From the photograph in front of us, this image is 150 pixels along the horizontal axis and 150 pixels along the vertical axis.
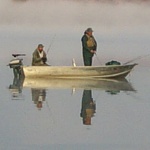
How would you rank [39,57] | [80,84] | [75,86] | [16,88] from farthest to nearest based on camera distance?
[39,57]
[80,84]
[75,86]
[16,88]

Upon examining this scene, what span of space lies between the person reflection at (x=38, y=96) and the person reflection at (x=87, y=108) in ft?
2.36

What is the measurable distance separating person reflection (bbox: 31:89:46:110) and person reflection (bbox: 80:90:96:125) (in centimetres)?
72

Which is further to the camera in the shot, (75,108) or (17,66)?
(17,66)

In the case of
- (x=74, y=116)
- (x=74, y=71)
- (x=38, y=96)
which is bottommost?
(x=74, y=116)

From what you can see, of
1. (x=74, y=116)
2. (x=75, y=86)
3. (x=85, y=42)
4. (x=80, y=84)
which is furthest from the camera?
(x=85, y=42)

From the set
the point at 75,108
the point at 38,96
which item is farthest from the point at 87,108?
the point at 38,96

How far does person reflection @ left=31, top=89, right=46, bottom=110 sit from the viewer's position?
546 inches

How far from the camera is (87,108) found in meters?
13.4

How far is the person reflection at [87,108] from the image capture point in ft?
40.3

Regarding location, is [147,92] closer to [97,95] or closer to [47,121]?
[97,95]

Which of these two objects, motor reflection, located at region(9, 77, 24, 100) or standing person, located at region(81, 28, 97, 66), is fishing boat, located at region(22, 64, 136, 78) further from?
standing person, located at region(81, 28, 97, 66)

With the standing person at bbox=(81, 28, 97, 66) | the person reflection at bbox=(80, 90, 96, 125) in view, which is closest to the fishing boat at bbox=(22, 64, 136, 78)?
the standing person at bbox=(81, 28, 97, 66)

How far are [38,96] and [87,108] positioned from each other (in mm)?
1881

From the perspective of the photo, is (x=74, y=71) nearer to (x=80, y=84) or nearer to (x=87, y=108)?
(x=80, y=84)
